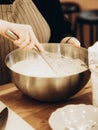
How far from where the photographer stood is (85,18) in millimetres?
3674

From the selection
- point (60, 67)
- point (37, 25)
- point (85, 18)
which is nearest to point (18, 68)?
point (60, 67)

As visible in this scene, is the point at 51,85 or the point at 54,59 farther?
the point at 54,59

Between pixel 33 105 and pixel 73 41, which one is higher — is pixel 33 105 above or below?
below

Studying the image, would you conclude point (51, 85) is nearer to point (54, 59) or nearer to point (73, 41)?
point (54, 59)

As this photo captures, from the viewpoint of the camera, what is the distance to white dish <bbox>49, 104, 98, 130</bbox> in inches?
Answer: 36.8

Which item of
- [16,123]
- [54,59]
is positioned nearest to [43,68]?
[54,59]

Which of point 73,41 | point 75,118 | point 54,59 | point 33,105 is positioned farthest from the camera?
point 73,41

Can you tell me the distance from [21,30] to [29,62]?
17 cm

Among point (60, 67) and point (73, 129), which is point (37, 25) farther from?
point (73, 129)

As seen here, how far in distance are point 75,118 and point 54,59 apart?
1.32 feet

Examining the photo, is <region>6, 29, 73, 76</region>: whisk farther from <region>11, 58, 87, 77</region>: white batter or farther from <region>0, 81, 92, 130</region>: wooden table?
<region>0, 81, 92, 130</region>: wooden table

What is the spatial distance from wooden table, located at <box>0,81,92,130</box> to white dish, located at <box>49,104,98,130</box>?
0.18 feet

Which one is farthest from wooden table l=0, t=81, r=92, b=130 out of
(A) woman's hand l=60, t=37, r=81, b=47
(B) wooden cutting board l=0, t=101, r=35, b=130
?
(A) woman's hand l=60, t=37, r=81, b=47

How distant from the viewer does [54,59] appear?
1308mm
